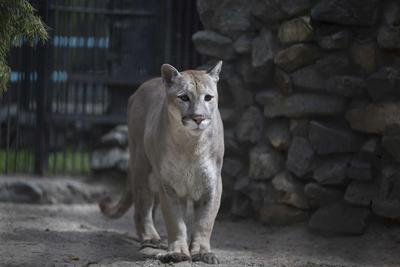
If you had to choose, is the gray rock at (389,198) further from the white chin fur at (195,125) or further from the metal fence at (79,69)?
the metal fence at (79,69)

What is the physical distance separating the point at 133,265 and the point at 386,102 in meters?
2.67

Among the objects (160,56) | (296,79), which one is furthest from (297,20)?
(160,56)

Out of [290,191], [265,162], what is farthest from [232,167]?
[290,191]

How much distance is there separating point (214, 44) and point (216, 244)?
216cm

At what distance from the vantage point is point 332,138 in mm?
7559

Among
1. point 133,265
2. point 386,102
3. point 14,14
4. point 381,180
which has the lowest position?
point 133,265

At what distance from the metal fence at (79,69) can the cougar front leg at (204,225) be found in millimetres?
3299

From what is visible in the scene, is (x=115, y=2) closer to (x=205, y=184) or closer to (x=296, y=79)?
(x=296, y=79)

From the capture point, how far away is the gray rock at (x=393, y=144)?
707 cm

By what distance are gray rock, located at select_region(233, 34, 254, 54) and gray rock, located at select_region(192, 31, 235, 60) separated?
10 centimetres

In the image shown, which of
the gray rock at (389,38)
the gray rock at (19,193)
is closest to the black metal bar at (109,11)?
the gray rock at (19,193)

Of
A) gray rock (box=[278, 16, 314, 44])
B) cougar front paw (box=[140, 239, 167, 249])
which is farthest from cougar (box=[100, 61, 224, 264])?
gray rock (box=[278, 16, 314, 44])

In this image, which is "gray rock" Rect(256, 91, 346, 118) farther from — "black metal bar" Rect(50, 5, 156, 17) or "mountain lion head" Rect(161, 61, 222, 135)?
"black metal bar" Rect(50, 5, 156, 17)

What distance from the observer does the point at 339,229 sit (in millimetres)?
7527
